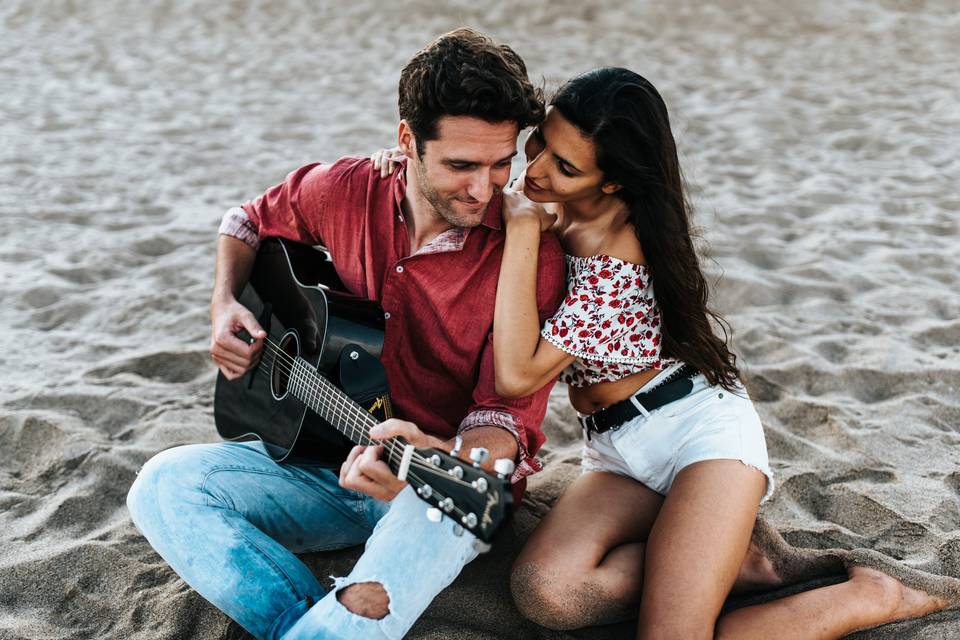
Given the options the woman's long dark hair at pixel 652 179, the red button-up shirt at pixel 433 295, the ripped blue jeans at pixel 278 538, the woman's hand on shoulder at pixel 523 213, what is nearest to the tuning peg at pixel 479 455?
the ripped blue jeans at pixel 278 538

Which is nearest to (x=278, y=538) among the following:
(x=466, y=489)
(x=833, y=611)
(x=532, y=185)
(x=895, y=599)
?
(x=466, y=489)

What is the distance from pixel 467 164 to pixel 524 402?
0.67 meters

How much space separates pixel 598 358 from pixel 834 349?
73.2 inches

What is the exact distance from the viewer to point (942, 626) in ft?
7.66

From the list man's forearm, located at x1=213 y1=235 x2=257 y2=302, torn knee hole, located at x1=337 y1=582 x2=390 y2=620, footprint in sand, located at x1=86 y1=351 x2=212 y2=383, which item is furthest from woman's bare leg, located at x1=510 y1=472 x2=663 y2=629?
footprint in sand, located at x1=86 y1=351 x2=212 y2=383

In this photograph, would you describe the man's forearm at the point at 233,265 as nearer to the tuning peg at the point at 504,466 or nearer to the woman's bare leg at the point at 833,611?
the tuning peg at the point at 504,466

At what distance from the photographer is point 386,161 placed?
2760mm

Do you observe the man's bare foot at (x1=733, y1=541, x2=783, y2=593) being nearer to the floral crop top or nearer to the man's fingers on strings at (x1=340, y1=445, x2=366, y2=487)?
the floral crop top

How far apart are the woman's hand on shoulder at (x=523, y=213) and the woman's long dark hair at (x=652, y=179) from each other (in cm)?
20

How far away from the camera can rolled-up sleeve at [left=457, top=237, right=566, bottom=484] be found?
2.38 m

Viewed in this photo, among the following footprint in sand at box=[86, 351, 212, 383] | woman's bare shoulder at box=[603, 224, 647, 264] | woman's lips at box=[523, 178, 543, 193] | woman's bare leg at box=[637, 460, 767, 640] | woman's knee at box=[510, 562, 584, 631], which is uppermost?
woman's lips at box=[523, 178, 543, 193]

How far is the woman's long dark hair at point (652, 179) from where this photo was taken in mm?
2377

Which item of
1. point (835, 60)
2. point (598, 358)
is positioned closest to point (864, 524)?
point (598, 358)

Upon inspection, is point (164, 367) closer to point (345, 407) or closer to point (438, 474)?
point (345, 407)
